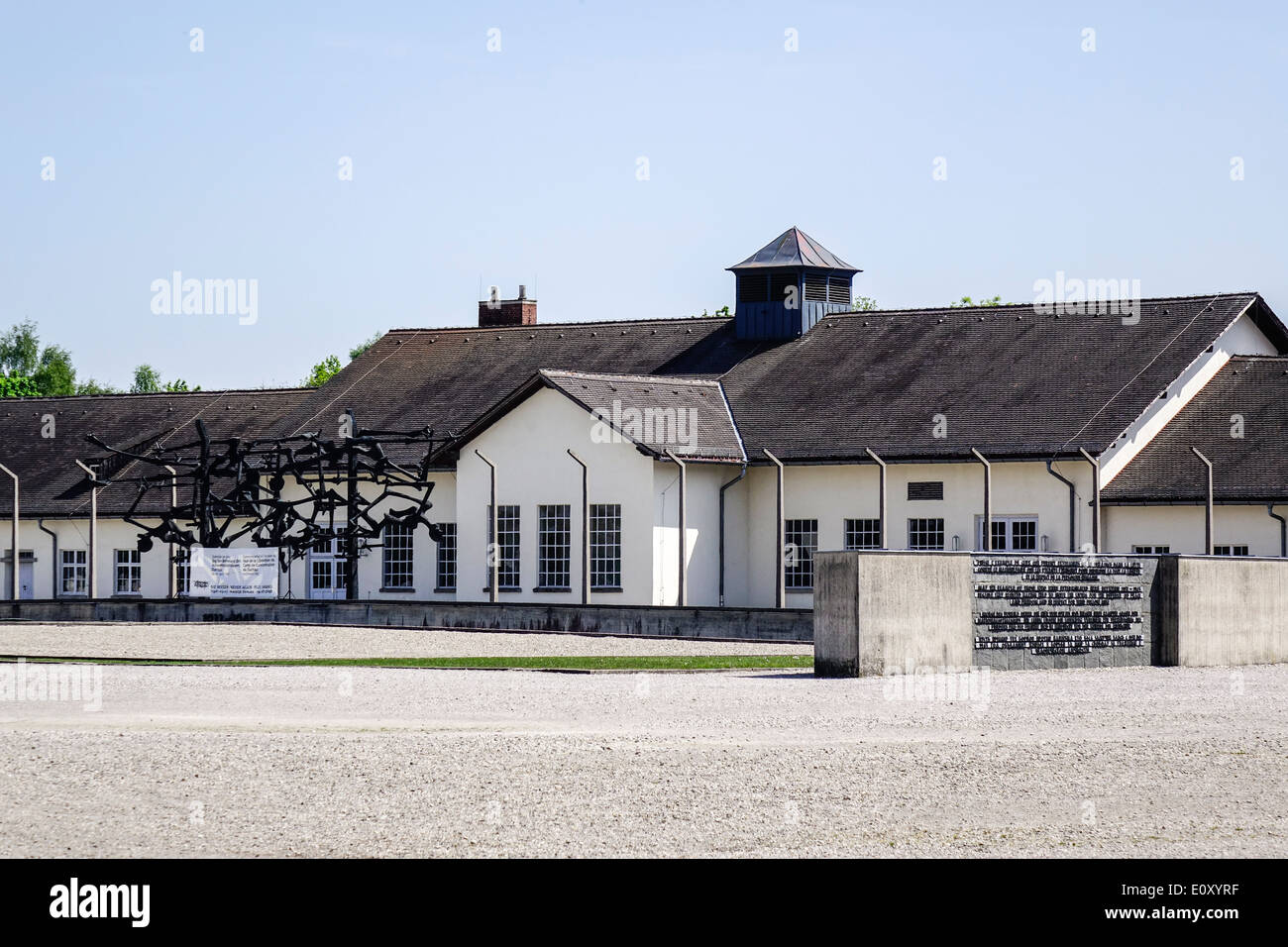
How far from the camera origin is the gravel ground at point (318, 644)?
29203 mm

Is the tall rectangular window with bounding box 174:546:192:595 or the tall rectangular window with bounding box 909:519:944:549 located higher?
the tall rectangular window with bounding box 909:519:944:549

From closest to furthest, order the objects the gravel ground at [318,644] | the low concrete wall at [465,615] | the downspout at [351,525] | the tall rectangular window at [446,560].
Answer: the gravel ground at [318,644]
the low concrete wall at [465,615]
the downspout at [351,525]
the tall rectangular window at [446,560]

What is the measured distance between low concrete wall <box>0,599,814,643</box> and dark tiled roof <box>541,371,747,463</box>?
5.71 metres

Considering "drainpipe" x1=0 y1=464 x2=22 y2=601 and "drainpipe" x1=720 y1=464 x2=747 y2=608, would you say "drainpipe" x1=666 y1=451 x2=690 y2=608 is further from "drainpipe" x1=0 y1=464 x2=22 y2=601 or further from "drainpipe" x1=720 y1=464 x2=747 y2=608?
"drainpipe" x1=0 y1=464 x2=22 y2=601

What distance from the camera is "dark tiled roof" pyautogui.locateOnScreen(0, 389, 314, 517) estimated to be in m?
50.1

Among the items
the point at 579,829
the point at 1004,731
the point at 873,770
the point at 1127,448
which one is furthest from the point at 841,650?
the point at 1127,448

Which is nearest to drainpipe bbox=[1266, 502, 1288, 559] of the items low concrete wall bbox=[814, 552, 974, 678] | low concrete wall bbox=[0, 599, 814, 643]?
low concrete wall bbox=[0, 599, 814, 643]

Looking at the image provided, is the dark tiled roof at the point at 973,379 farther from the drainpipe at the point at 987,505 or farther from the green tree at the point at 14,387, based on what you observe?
the green tree at the point at 14,387

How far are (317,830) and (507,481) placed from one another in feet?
101

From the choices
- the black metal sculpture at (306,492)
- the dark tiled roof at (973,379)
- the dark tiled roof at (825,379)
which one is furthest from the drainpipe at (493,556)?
the dark tiled roof at (973,379)

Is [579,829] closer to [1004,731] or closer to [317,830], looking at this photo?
[317,830]

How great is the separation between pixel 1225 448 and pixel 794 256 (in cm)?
1337

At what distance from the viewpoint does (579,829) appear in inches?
465

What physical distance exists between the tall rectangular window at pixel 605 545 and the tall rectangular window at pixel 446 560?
436cm
